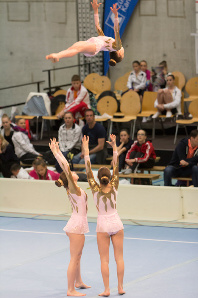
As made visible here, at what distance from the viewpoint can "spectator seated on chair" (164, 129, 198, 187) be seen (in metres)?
11.1

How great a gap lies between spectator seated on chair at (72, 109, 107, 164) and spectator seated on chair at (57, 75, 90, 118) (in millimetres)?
1840

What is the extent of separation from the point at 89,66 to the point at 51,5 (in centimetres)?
205

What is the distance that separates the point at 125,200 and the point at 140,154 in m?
1.16

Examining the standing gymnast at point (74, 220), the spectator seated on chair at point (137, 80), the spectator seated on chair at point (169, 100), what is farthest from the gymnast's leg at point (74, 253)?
the spectator seated on chair at point (137, 80)

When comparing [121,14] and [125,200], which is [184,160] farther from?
[121,14]

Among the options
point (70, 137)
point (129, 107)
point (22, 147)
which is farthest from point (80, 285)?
point (129, 107)

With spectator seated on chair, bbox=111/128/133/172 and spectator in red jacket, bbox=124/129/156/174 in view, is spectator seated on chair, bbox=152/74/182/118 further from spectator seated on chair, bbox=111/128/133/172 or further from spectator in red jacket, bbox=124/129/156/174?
spectator in red jacket, bbox=124/129/156/174

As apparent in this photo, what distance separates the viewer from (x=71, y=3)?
1777cm

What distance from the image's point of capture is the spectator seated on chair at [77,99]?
14.5m

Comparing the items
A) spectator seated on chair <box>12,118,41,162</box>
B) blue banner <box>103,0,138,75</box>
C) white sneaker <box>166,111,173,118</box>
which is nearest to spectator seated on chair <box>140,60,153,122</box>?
white sneaker <box>166,111,173,118</box>

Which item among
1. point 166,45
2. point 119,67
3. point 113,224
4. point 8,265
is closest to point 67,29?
point 119,67

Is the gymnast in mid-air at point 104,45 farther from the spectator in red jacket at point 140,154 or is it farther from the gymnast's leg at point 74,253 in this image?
the spectator in red jacket at point 140,154

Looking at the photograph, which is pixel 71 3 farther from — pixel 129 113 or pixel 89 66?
pixel 129 113

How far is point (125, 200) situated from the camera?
35.6 ft
